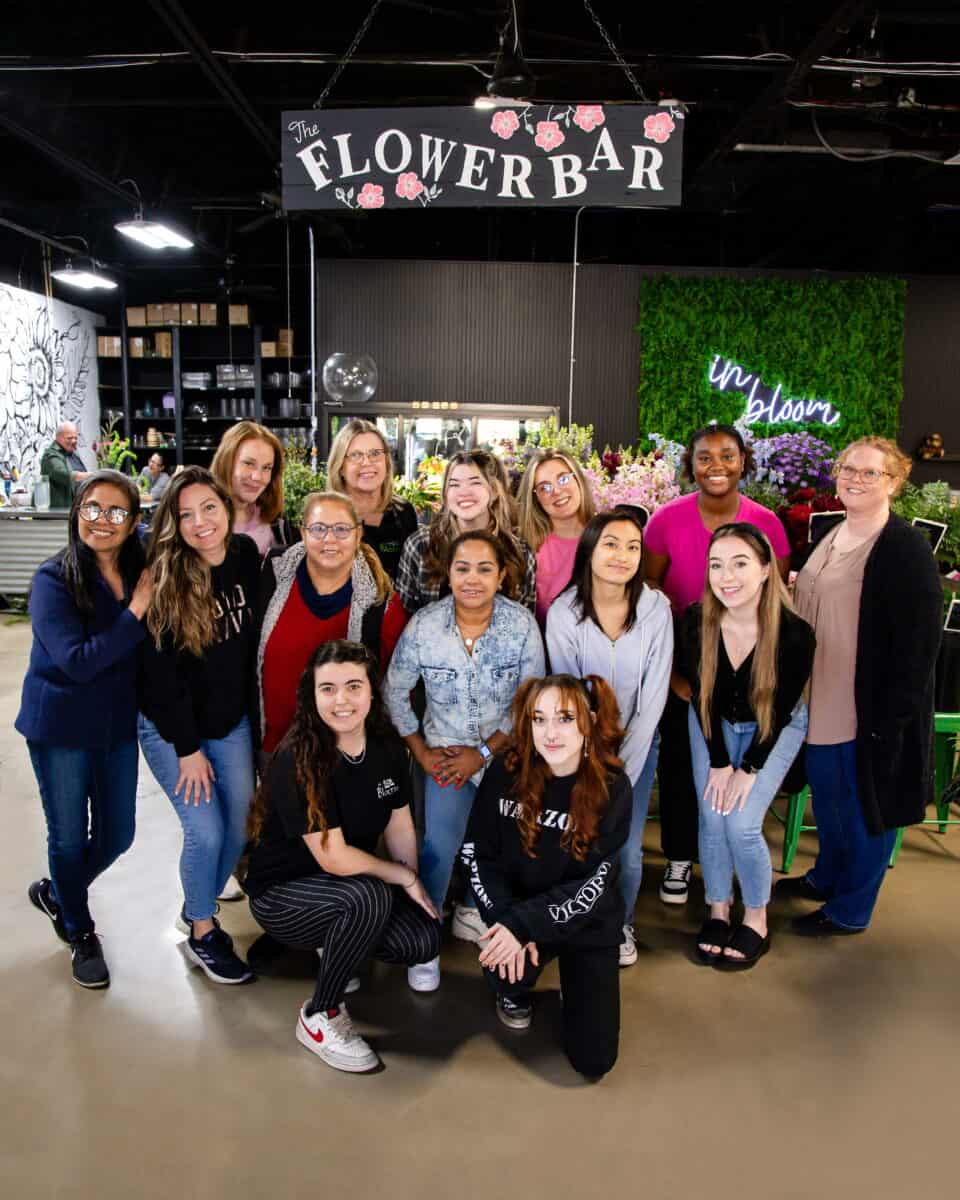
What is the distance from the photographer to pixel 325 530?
2451 millimetres

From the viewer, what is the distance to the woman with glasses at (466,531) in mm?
2699

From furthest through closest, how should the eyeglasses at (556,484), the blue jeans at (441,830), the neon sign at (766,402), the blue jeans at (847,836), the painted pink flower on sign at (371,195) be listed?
the neon sign at (766,402)
the painted pink flower on sign at (371,195)
the eyeglasses at (556,484)
the blue jeans at (847,836)
the blue jeans at (441,830)

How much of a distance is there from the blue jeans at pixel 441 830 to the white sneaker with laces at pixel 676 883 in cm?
82

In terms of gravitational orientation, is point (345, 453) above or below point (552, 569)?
above

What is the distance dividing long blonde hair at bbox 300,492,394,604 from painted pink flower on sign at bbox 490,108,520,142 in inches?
73.2

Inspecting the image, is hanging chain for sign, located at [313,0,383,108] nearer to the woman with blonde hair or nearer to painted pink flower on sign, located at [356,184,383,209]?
painted pink flower on sign, located at [356,184,383,209]

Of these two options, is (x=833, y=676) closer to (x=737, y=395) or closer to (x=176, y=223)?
(x=737, y=395)

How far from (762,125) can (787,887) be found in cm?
531

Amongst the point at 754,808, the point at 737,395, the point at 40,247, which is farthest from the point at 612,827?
the point at 40,247

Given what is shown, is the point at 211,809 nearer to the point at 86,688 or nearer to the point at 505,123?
the point at 86,688

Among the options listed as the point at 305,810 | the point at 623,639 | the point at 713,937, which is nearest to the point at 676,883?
the point at 713,937

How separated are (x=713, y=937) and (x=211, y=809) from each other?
1535 millimetres

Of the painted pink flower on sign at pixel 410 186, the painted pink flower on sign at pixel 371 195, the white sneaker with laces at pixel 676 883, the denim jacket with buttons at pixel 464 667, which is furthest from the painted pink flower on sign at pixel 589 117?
the white sneaker with laces at pixel 676 883

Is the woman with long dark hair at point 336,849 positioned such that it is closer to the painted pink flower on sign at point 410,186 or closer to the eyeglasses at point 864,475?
the eyeglasses at point 864,475
